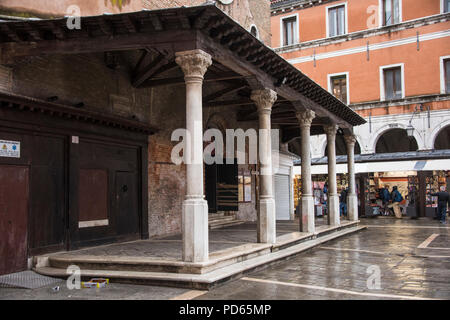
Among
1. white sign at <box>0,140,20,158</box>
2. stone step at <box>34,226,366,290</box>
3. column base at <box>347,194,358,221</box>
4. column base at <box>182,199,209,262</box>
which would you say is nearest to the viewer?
stone step at <box>34,226,366,290</box>

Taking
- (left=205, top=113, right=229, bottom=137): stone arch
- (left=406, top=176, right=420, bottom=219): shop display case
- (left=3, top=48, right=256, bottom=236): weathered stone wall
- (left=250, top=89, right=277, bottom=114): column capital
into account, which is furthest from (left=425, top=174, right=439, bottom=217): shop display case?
(left=250, top=89, right=277, bottom=114): column capital

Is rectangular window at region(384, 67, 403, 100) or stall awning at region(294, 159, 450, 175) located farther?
rectangular window at region(384, 67, 403, 100)

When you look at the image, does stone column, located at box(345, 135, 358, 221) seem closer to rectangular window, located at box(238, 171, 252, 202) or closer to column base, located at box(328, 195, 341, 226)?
column base, located at box(328, 195, 341, 226)

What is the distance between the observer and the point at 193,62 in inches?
302

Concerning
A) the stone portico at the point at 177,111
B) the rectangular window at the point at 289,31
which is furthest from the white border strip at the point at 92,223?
the rectangular window at the point at 289,31

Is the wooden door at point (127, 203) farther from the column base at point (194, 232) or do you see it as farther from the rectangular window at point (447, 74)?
the rectangular window at point (447, 74)

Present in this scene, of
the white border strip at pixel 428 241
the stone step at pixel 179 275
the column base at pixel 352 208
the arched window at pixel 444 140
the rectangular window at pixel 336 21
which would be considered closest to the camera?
the stone step at pixel 179 275

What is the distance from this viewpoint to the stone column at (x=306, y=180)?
12.6 m

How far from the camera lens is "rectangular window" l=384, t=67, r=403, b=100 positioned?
23781mm

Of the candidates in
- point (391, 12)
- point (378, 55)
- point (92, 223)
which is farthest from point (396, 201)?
point (92, 223)

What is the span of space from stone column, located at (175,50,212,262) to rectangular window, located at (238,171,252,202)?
317 inches

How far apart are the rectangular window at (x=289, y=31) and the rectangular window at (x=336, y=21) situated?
2.15 m

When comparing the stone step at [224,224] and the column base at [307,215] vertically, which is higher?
the column base at [307,215]

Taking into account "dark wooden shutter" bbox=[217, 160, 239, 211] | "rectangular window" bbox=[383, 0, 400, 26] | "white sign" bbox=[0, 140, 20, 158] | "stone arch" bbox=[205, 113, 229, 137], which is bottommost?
"dark wooden shutter" bbox=[217, 160, 239, 211]
